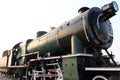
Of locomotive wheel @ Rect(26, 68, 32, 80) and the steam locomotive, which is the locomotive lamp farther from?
locomotive wheel @ Rect(26, 68, 32, 80)

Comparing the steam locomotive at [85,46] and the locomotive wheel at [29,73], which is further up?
the steam locomotive at [85,46]

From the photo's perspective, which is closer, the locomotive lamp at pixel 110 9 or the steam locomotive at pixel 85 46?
the steam locomotive at pixel 85 46

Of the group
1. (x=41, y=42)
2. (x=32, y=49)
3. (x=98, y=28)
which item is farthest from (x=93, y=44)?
(x=32, y=49)

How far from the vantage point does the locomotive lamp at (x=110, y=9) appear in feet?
23.2

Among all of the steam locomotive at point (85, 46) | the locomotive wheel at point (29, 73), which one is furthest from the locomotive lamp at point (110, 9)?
the locomotive wheel at point (29, 73)

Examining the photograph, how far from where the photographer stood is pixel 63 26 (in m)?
9.03

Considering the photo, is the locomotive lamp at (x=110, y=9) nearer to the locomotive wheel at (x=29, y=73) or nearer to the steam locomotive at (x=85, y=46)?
the steam locomotive at (x=85, y=46)

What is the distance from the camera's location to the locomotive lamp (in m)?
7.07

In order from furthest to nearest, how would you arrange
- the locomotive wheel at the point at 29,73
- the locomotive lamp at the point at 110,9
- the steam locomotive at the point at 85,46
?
the locomotive wheel at the point at 29,73
the locomotive lamp at the point at 110,9
the steam locomotive at the point at 85,46

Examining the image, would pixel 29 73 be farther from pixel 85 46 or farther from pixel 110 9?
pixel 110 9

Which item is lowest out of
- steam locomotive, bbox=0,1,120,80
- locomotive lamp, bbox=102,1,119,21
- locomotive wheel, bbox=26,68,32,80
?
locomotive wheel, bbox=26,68,32,80

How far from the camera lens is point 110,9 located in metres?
7.16

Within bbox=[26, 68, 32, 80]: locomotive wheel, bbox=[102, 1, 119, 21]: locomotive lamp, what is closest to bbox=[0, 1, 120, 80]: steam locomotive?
bbox=[102, 1, 119, 21]: locomotive lamp

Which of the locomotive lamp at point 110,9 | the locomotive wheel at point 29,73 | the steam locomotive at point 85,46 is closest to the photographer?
the steam locomotive at point 85,46
